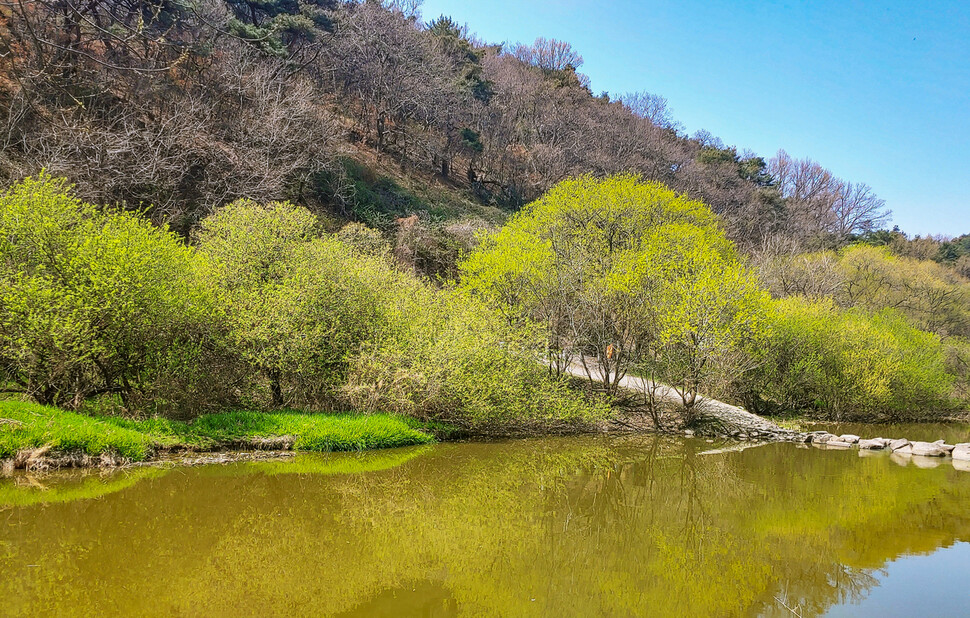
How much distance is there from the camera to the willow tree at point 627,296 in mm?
17734

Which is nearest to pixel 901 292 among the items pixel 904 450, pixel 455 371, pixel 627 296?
pixel 904 450

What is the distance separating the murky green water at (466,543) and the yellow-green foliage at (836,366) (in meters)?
10.8

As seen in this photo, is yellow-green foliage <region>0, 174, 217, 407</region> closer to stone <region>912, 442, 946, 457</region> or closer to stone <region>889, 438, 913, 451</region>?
stone <region>889, 438, 913, 451</region>

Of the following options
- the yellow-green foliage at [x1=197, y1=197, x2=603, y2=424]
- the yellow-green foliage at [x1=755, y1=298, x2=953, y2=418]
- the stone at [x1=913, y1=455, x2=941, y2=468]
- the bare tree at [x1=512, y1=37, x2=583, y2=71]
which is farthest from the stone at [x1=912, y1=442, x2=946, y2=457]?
the bare tree at [x1=512, y1=37, x2=583, y2=71]

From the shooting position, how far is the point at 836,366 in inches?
936

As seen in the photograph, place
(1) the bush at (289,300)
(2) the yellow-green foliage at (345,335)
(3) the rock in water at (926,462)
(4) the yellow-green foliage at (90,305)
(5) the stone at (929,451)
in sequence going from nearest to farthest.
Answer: (4) the yellow-green foliage at (90,305), (1) the bush at (289,300), (2) the yellow-green foliage at (345,335), (3) the rock in water at (926,462), (5) the stone at (929,451)

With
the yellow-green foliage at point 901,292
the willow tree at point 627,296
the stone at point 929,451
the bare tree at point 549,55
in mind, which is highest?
the bare tree at point 549,55

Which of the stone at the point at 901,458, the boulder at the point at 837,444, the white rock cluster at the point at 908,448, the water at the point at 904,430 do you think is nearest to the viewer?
the stone at the point at 901,458

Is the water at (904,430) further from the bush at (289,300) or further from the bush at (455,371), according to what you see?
the bush at (289,300)

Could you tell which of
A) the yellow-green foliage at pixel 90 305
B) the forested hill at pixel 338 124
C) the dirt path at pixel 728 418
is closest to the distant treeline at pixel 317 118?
the forested hill at pixel 338 124

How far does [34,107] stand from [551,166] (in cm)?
3647

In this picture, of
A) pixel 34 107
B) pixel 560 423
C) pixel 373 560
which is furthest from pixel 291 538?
pixel 34 107

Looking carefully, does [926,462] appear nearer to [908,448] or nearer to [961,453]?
[908,448]

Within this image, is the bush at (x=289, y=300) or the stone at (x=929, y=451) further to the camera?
the stone at (x=929, y=451)
